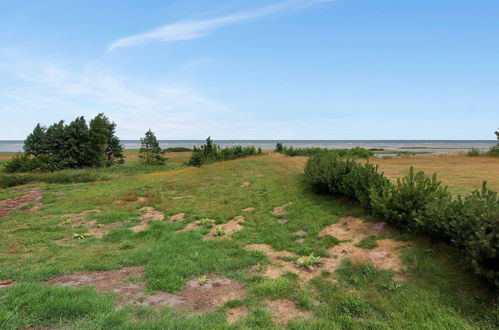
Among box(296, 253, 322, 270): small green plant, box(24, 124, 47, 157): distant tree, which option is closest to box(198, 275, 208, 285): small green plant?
box(296, 253, 322, 270): small green plant

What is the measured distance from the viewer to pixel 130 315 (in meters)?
3.76

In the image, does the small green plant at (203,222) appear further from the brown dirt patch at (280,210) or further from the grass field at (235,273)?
the brown dirt patch at (280,210)

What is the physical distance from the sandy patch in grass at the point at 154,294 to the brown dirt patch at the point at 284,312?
2.03ft

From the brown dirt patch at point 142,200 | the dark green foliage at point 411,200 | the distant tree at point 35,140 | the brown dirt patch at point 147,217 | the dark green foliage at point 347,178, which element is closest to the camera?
the dark green foliage at point 411,200

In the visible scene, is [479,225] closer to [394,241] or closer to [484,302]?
[484,302]

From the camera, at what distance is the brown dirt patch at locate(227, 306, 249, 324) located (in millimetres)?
3775

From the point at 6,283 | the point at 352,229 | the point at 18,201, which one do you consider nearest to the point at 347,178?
the point at 352,229

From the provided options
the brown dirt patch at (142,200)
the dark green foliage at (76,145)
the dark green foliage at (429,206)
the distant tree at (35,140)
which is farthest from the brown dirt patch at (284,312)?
the distant tree at (35,140)

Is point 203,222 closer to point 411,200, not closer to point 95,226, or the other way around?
point 95,226

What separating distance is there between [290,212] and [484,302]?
20.1 feet

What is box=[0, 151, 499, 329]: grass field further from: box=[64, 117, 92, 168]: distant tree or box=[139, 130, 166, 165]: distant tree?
box=[139, 130, 166, 165]: distant tree

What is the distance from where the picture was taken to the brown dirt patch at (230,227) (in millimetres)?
7839

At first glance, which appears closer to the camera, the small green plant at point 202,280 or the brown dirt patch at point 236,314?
the brown dirt patch at point 236,314

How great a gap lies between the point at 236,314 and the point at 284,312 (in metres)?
0.74
